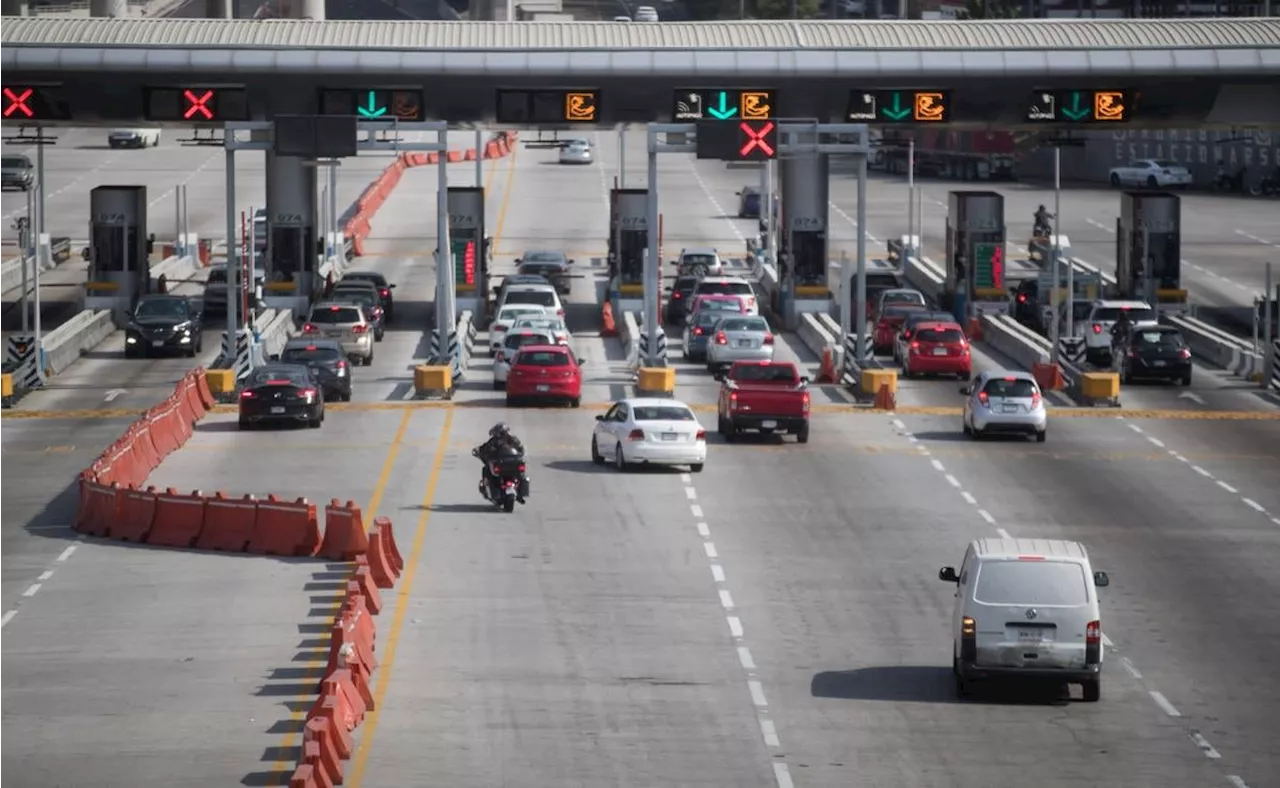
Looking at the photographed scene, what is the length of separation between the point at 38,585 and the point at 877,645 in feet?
35.6

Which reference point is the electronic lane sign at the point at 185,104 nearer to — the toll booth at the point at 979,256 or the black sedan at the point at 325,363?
the black sedan at the point at 325,363

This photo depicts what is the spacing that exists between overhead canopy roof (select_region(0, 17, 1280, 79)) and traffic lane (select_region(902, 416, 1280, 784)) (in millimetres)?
13139

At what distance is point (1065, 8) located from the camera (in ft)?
501

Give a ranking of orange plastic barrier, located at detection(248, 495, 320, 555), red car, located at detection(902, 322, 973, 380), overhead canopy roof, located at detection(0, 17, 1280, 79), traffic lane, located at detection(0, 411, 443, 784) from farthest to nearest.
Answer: overhead canopy roof, located at detection(0, 17, 1280, 79)
red car, located at detection(902, 322, 973, 380)
orange plastic barrier, located at detection(248, 495, 320, 555)
traffic lane, located at detection(0, 411, 443, 784)

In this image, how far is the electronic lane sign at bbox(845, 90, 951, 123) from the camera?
61.2 meters

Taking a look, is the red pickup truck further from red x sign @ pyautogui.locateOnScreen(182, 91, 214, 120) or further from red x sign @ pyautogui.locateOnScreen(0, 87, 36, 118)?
red x sign @ pyautogui.locateOnScreen(0, 87, 36, 118)

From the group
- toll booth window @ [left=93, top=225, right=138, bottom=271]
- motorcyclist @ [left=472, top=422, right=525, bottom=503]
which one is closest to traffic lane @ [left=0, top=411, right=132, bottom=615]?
motorcyclist @ [left=472, top=422, right=525, bottom=503]

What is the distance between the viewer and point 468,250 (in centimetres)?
7381

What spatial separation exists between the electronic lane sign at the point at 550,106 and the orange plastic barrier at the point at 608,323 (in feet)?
27.1

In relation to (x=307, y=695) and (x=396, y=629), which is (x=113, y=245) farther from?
(x=307, y=695)

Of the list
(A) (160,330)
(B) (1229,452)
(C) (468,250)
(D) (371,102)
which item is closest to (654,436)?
(B) (1229,452)

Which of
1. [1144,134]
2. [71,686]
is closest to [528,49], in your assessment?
[71,686]

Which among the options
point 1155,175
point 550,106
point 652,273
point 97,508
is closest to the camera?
point 97,508

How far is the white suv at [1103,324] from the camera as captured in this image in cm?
6166
